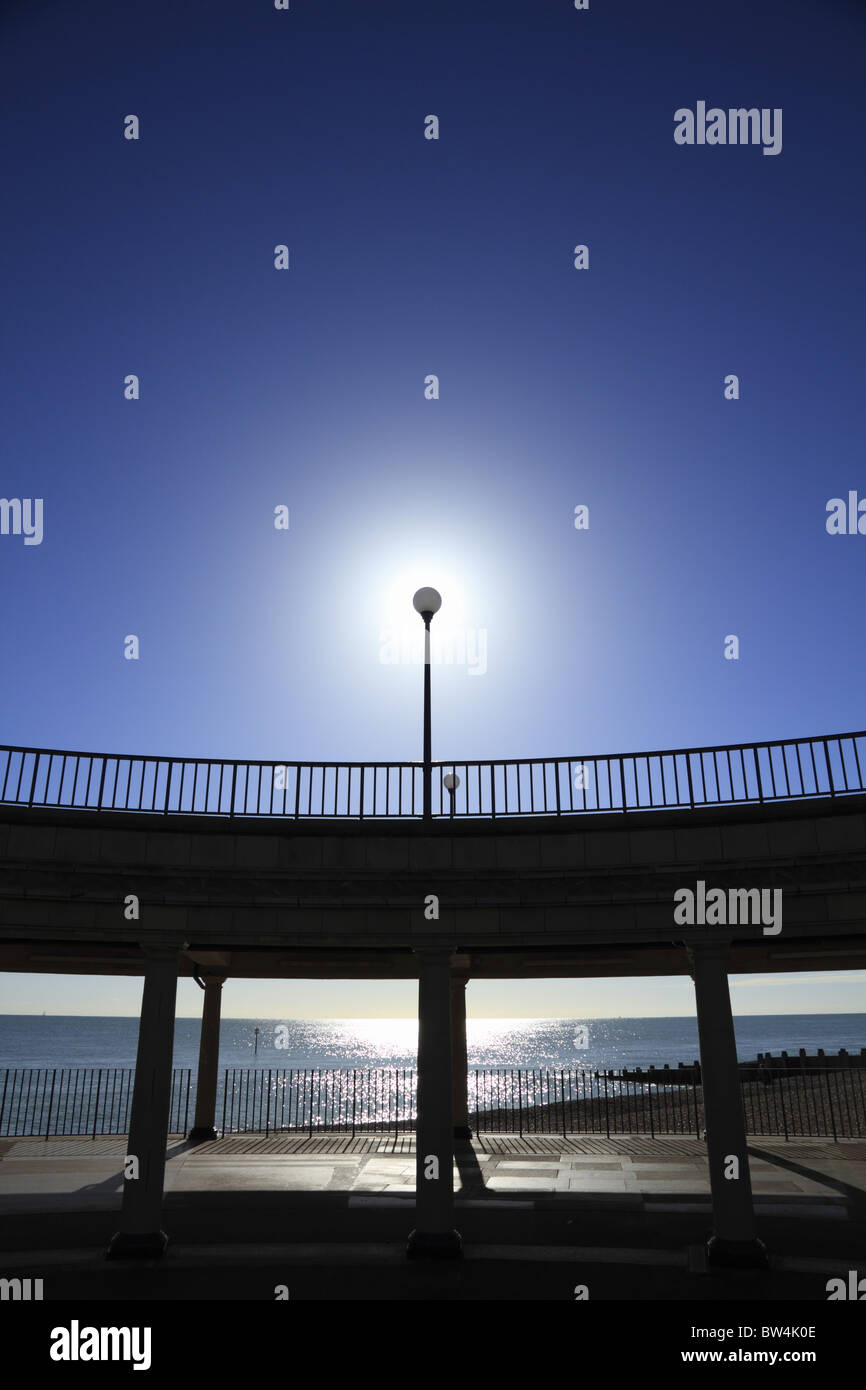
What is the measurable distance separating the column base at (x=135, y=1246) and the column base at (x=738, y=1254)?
8.02m

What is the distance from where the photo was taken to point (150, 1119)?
1306 cm

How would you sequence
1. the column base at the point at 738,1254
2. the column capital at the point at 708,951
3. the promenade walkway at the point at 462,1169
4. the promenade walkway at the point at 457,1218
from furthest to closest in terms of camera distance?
the promenade walkway at the point at 462,1169
the column capital at the point at 708,951
the column base at the point at 738,1254
the promenade walkway at the point at 457,1218

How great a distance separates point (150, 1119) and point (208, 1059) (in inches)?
459

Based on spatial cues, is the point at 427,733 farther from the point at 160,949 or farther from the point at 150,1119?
the point at 150,1119

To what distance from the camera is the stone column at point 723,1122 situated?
12219mm

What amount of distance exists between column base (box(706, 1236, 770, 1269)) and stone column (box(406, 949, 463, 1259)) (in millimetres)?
3663

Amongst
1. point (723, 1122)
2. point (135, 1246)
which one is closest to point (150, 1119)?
point (135, 1246)

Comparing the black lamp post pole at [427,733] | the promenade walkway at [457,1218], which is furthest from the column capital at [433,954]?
the promenade walkway at [457,1218]

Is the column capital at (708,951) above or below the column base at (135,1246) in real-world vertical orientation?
above

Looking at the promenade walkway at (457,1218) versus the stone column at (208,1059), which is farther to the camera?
the stone column at (208,1059)

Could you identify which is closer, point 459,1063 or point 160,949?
point 160,949

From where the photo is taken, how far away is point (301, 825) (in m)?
14.3

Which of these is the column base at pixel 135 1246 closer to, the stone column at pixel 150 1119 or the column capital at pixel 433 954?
the stone column at pixel 150 1119
